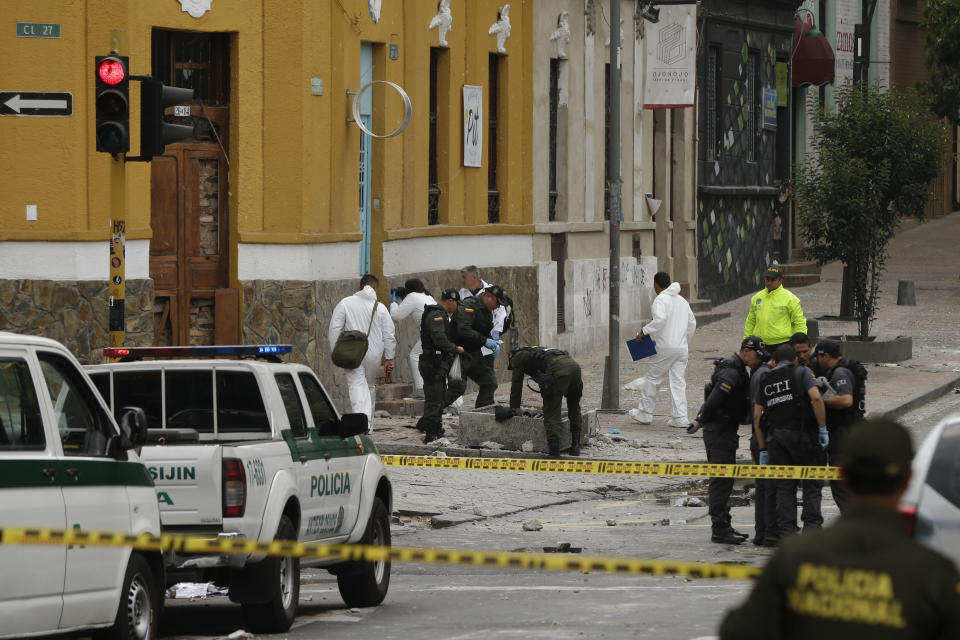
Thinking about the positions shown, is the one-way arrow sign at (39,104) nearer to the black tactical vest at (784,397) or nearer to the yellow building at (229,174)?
the yellow building at (229,174)

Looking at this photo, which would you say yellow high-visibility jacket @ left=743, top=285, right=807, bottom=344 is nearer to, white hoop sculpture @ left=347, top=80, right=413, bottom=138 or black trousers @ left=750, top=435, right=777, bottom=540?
white hoop sculpture @ left=347, top=80, right=413, bottom=138

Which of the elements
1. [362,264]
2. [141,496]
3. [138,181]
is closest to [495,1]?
[362,264]

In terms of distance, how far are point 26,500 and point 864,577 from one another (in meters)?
4.45

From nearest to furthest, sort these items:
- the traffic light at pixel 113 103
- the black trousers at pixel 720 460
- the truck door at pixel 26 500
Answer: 1. the truck door at pixel 26 500
2. the traffic light at pixel 113 103
3. the black trousers at pixel 720 460

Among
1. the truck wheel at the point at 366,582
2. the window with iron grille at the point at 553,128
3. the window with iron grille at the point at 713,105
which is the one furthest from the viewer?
the window with iron grille at the point at 713,105

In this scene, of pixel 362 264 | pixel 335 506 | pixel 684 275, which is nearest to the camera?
pixel 335 506

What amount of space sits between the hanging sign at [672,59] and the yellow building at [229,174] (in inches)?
219

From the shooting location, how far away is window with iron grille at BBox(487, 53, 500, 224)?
27359 millimetres

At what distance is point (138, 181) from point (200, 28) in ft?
6.25

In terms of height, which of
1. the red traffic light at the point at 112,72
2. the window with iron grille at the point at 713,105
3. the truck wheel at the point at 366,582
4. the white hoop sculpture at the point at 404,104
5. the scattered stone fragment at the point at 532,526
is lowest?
the scattered stone fragment at the point at 532,526

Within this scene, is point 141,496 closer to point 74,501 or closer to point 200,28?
point 74,501

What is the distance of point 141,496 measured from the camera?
8.81 meters

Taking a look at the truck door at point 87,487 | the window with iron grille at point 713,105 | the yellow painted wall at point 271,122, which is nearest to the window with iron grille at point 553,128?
the yellow painted wall at point 271,122

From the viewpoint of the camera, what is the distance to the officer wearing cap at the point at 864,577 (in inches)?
170
